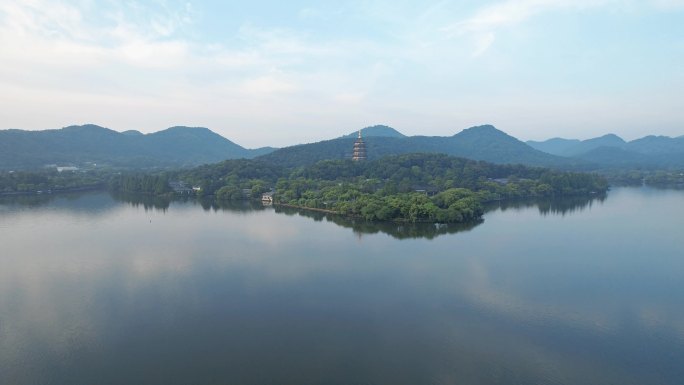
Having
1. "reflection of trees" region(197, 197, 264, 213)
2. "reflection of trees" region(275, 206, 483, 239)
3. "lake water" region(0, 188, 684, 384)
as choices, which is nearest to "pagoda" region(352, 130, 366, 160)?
"reflection of trees" region(197, 197, 264, 213)

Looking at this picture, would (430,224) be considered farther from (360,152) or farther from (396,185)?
(360,152)

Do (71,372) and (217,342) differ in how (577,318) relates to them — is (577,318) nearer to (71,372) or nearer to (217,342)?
(217,342)

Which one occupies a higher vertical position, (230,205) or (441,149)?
(441,149)

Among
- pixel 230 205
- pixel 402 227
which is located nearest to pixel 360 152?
pixel 230 205

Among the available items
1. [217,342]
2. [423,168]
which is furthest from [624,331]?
[423,168]

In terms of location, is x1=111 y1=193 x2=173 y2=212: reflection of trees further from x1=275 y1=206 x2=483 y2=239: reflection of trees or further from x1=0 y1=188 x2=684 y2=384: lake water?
x1=275 y1=206 x2=483 y2=239: reflection of trees

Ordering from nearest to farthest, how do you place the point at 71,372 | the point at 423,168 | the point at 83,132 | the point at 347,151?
the point at 71,372 < the point at 423,168 < the point at 347,151 < the point at 83,132

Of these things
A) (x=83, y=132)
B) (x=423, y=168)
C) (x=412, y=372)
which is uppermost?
(x=83, y=132)
